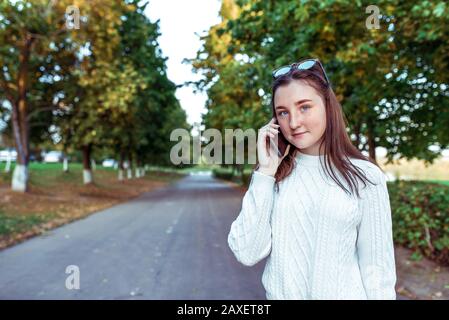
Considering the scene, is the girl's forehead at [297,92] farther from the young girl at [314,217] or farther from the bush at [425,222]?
the bush at [425,222]

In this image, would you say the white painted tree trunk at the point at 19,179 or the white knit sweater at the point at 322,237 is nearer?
the white knit sweater at the point at 322,237

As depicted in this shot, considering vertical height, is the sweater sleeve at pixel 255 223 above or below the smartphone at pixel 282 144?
below

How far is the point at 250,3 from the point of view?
842 cm

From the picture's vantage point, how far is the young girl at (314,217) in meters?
1.35

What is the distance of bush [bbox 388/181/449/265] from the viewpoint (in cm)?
605

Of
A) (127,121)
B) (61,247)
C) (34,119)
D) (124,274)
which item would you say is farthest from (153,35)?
(124,274)

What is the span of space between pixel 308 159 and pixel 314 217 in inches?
9.9

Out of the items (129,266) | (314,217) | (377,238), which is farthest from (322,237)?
(129,266)

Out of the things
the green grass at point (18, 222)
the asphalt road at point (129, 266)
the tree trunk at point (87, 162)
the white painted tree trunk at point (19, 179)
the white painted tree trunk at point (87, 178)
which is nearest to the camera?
the asphalt road at point (129, 266)

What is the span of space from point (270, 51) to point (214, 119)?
1344 centimetres
